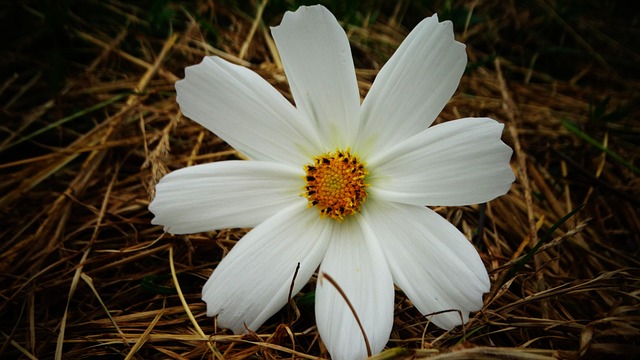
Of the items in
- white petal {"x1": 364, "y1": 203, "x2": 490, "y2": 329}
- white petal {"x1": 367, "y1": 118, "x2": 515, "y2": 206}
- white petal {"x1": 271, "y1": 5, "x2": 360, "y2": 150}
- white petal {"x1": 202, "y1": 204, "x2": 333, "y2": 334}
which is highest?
white petal {"x1": 271, "y1": 5, "x2": 360, "y2": 150}

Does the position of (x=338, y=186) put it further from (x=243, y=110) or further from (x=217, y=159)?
(x=217, y=159)

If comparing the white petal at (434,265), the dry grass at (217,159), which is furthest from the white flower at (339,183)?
the dry grass at (217,159)

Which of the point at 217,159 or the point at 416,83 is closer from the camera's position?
the point at 416,83

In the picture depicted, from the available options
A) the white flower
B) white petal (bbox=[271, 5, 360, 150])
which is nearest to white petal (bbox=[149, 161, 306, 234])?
the white flower

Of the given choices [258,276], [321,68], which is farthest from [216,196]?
[321,68]

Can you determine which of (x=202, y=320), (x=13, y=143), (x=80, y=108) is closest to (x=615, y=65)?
(x=202, y=320)

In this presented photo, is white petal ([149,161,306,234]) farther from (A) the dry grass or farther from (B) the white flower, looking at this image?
(A) the dry grass
